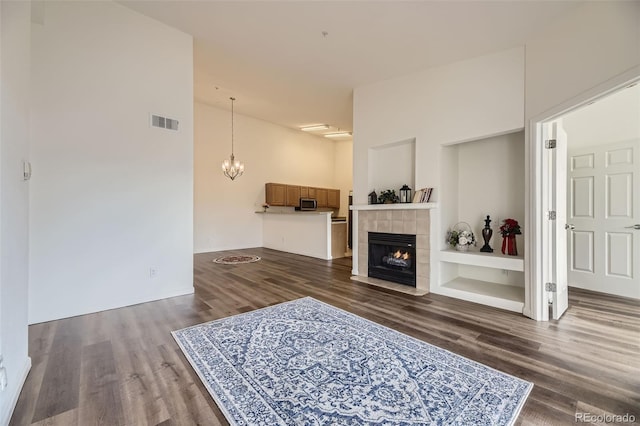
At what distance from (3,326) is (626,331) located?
506 centimetres

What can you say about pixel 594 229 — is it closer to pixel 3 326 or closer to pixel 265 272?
pixel 265 272

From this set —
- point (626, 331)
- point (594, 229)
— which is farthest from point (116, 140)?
point (594, 229)

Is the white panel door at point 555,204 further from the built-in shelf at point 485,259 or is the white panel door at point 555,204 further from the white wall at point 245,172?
the white wall at point 245,172

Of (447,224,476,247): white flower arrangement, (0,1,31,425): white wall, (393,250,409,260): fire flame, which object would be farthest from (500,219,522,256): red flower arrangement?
(0,1,31,425): white wall

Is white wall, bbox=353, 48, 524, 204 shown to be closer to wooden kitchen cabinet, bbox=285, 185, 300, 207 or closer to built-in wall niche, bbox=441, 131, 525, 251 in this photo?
built-in wall niche, bbox=441, 131, 525, 251

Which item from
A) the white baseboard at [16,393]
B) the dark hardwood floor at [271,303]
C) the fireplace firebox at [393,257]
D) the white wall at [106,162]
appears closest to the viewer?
the white baseboard at [16,393]

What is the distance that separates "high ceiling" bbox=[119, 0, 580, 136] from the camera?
290cm

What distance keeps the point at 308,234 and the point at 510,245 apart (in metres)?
4.36

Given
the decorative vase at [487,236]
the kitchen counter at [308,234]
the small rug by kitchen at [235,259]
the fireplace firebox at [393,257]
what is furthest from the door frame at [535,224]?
the small rug by kitchen at [235,259]

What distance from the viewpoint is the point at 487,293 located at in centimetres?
346

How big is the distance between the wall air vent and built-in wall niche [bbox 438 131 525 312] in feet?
12.8

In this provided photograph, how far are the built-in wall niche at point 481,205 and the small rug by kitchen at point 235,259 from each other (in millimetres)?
3969

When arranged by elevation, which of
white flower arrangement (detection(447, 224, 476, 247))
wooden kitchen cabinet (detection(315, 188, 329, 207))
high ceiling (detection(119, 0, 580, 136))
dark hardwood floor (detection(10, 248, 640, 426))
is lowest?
dark hardwood floor (detection(10, 248, 640, 426))

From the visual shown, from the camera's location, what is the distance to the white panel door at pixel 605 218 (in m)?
3.59
